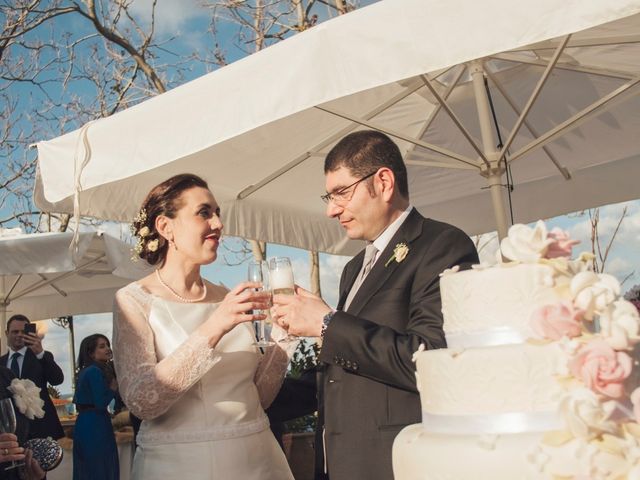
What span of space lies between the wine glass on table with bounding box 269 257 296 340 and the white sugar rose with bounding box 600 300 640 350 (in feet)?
4.56

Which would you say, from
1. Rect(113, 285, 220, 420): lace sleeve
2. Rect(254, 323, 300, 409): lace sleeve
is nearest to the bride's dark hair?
Rect(113, 285, 220, 420): lace sleeve

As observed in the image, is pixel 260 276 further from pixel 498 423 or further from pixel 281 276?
pixel 498 423

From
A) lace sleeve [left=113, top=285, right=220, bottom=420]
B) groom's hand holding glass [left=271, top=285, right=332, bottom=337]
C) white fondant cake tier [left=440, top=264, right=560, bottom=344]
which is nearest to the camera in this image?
white fondant cake tier [left=440, top=264, right=560, bottom=344]

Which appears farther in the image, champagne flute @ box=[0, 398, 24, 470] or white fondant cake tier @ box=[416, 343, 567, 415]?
champagne flute @ box=[0, 398, 24, 470]

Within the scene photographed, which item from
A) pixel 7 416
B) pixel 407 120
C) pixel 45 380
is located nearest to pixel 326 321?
pixel 7 416

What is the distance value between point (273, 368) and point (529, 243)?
6.16 ft

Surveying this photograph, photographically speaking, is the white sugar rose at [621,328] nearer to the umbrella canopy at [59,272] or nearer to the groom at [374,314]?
the groom at [374,314]

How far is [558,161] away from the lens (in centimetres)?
700

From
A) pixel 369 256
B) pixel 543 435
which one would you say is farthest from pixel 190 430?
pixel 543 435

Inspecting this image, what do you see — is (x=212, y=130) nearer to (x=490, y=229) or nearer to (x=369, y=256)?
(x=369, y=256)

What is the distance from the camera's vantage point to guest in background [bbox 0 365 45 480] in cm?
366

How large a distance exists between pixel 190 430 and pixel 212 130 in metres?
1.29

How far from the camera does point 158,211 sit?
143 inches

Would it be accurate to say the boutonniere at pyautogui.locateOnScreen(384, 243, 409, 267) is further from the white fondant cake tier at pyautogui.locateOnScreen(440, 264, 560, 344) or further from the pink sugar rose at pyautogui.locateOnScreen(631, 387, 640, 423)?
the pink sugar rose at pyautogui.locateOnScreen(631, 387, 640, 423)
